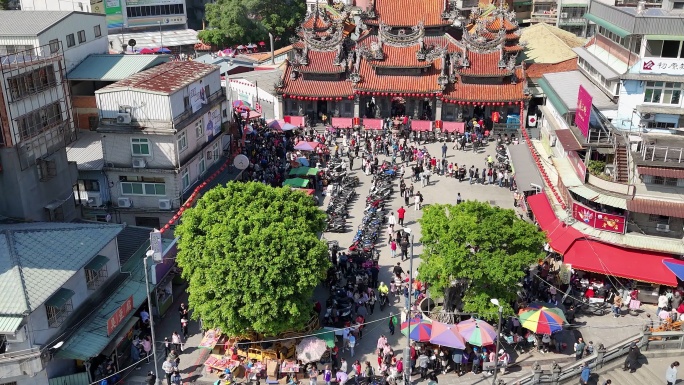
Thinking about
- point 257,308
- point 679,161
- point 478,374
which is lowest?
point 478,374

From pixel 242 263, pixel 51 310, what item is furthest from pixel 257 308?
pixel 51 310

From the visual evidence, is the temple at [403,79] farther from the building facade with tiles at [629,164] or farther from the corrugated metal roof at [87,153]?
the corrugated metal roof at [87,153]

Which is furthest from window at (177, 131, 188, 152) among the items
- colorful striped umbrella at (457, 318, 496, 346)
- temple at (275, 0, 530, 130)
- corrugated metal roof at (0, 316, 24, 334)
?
temple at (275, 0, 530, 130)

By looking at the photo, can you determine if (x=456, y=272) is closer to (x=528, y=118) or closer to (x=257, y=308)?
(x=257, y=308)

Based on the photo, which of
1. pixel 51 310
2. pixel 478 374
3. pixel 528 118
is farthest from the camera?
pixel 528 118

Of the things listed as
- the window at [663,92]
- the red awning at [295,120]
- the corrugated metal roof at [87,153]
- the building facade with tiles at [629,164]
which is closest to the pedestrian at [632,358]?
the building facade with tiles at [629,164]

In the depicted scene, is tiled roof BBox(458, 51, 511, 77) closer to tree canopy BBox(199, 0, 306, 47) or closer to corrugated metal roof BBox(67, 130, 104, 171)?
corrugated metal roof BBox(67, 130, 104, 171)

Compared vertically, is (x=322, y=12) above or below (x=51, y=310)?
above
